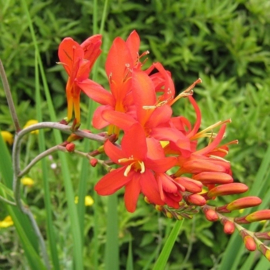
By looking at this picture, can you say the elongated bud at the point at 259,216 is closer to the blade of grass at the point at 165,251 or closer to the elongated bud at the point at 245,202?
the elongated bud at the point at 245,202

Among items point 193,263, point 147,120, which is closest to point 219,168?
point 147,120

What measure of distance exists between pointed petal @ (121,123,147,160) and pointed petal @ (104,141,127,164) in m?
0.01

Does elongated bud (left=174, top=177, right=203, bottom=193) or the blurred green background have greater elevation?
elongated bud (left=174, top=177, right=203, bottom=193)

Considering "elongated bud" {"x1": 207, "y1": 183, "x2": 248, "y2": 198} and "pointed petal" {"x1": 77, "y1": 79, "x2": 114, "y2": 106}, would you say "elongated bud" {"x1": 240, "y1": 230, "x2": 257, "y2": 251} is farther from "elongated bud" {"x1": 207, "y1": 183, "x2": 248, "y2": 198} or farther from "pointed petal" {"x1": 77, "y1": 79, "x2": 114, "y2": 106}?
"pointed petal" {"x1": 77, "y1": 79, "x2": 114, "y2": 106}

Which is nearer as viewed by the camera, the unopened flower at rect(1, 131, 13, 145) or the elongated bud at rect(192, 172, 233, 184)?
the elongated bud at rect(192, 172, 233, 184)

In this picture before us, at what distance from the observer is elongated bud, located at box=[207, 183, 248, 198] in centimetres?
69

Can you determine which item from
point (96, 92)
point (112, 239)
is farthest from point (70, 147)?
point (112, 239)

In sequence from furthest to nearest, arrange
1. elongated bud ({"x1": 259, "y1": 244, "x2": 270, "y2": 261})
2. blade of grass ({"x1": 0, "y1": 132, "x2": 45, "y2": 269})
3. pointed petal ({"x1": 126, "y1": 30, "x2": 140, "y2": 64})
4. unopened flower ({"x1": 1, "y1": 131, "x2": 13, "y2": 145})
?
unopened flower ({"x1": 1, "y1": 131, "x2": 13, "y2": 145})
blade of grass ({"x1": 0, "y1": 132, "x2": 45, "y2": 269})
pointed petal ({"x1": 126, "y1": 30, "x2": 140, "y2": 64})
elongated bud ({"x1": 259, "y1": 244, "x2": 270, "y2": 261})

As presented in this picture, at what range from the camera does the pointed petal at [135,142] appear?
2.11ft

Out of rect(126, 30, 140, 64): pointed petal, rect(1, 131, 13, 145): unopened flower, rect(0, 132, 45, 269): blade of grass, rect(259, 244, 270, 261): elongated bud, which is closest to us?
rect(259, 244, 270, 261): elongated bud

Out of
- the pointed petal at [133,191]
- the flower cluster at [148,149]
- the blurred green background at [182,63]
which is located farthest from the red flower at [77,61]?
the blurred green background at [182,63]

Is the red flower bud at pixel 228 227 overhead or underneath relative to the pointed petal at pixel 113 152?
underneath

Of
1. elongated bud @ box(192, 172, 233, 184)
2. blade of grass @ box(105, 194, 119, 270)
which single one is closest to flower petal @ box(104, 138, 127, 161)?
elongated bud @ box(192, 172, 233, 184)

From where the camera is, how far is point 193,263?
6.13ft
